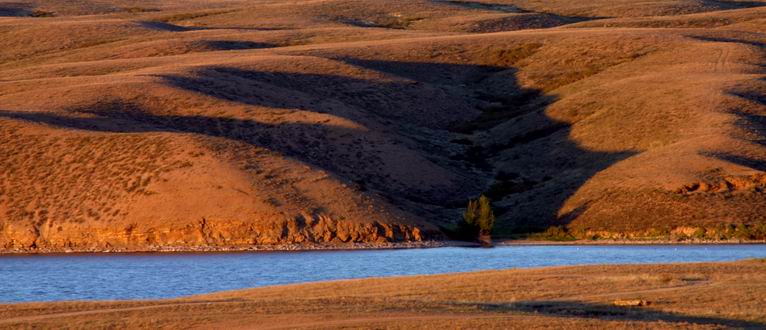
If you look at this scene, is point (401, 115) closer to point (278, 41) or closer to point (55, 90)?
point (55, 90)

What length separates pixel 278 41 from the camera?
128 metres

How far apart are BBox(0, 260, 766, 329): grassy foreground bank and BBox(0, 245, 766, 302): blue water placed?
630 cm

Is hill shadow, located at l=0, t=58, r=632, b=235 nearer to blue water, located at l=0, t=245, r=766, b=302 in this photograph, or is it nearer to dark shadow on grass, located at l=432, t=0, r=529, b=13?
blue water, located at l=0, t=245, r=766, b=302

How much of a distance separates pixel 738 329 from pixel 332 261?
2848 cm

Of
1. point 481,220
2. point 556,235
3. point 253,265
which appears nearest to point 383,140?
point 481,220

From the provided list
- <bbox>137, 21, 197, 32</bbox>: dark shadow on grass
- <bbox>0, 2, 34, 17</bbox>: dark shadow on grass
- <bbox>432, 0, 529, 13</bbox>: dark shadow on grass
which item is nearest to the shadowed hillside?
<bbox>137, 21, 197, 32</bbox>: dark shadow on grass

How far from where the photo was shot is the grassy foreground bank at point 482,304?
83.2ft

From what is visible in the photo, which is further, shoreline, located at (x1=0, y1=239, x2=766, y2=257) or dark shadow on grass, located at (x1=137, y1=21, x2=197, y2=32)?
dark shadow on grass, located at (x1=137, y1=21, x2=197, y2=32)

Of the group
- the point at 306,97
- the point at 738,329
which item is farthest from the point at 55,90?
the point at 738,329

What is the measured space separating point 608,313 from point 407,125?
6199 cm

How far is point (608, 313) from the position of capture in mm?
28953

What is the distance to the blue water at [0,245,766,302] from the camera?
42906mm

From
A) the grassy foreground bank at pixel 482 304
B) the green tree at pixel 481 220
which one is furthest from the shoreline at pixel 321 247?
the grassy foreground bank at pixel 482 304

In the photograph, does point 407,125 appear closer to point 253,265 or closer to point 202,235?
point 202,235
